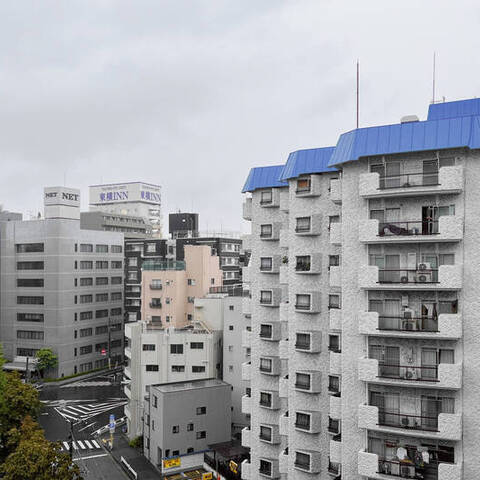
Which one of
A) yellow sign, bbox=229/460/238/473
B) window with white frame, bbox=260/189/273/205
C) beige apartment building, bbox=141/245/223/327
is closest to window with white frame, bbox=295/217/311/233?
window with white frame, bbox=260/189/273/205

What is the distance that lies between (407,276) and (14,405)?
41117 millimetres

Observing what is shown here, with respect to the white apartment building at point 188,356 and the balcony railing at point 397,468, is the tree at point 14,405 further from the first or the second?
the balcony railing at point 397,468

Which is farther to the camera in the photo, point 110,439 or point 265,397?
point 110,439

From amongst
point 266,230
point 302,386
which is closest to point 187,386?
point 266,230

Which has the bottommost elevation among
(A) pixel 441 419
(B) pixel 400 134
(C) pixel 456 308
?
(A) pixel 441 419

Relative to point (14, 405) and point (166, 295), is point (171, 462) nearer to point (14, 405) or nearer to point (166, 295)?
point (14, 405)

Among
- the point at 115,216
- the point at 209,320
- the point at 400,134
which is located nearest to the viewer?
the point at 400,134

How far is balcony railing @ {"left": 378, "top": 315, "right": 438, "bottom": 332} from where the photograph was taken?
1093 inches

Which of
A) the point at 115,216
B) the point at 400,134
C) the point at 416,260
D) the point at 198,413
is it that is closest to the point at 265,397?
the point at 198,413

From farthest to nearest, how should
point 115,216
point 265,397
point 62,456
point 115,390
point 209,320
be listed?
1. point 115,216
2. point 115,390
3. point 209,320
4. point 265,397
5. point 62,456

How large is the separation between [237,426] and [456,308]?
43.0 metres

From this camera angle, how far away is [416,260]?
2855 cm

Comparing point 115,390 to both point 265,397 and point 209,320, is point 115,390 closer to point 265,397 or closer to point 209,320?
point 209,320

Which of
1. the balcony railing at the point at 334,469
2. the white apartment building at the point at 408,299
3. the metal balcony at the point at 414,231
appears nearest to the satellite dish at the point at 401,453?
the white apartment building at the point at 408,299
